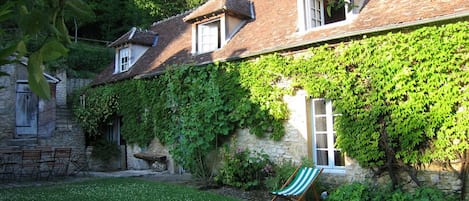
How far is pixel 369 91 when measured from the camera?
766cm

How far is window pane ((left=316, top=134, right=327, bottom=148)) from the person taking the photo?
28.5 ft

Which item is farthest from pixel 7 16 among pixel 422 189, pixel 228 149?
pixel 228 149

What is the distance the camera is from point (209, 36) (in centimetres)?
1216

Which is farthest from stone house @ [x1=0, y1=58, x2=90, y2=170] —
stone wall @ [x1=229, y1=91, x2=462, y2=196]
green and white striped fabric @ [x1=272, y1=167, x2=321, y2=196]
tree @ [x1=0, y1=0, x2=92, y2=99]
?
tree @ [x1=0, y1=0, x2=92, y2=99]

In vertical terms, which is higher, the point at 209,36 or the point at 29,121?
the point at 209,36

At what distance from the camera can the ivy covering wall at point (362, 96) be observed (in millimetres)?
6785

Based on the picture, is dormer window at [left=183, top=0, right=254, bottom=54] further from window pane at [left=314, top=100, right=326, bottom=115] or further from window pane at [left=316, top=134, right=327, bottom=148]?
window pane at [left=316, top=134, right=327, bottom=148]

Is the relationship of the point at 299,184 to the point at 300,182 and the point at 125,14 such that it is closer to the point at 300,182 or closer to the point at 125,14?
the point at 300,182

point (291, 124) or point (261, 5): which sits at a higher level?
point (261, 5)

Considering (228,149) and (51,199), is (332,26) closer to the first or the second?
(228,149)

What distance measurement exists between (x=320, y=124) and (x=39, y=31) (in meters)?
8.31

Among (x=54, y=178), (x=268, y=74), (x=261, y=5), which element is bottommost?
(x=54, y=178)

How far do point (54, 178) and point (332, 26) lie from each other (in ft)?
31.3

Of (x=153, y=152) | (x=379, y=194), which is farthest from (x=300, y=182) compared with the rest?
(x=153, y=152)
